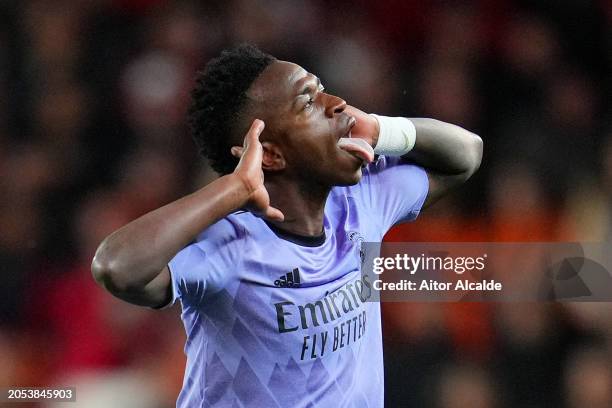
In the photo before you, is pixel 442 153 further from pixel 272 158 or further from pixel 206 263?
pixel 206 263

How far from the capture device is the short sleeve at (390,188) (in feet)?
7.25

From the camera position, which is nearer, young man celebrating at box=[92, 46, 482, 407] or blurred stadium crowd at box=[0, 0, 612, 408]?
young man celebrating at box=[92, 46, 482, 407]

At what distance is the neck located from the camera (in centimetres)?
204

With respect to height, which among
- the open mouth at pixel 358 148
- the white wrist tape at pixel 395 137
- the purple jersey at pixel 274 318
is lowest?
the purple jersey at pixel 274 318

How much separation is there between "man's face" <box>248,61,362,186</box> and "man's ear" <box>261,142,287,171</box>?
0.01 meters

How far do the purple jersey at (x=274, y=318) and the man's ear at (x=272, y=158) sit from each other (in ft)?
0.49

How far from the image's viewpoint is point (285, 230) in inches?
79.3

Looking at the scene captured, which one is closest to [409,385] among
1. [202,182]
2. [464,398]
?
[464,398]

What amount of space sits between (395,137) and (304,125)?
249mm

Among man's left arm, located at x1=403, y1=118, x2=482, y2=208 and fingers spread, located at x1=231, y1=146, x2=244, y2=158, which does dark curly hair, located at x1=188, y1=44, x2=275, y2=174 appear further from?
man's left arm, located at x1=403, y1=118, x2=482, y2=208

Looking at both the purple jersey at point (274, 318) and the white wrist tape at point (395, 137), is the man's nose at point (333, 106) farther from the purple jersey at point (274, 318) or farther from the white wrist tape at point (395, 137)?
the purple jersey at point (274, 318)
